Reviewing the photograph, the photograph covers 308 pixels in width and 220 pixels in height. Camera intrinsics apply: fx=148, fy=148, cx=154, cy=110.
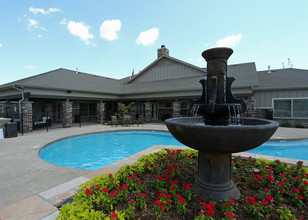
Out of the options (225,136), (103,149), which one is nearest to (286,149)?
(225,136)

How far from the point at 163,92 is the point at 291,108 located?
38.4 ft

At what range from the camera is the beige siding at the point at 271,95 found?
12945 mm

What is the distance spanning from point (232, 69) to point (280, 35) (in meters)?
7.93

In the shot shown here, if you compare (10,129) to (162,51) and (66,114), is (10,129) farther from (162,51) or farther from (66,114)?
(162,51)

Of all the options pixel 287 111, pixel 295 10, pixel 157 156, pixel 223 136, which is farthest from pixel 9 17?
pixel 287 111

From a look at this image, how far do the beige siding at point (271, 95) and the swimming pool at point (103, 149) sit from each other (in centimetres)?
654

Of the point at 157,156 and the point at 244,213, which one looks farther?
the point at 157,156

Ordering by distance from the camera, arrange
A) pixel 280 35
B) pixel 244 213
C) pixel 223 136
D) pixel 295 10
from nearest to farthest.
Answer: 1. pixel 223 136
2. pixel 244 213
3. pixel 295 10
4. pixel 280 35

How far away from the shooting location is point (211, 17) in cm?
958

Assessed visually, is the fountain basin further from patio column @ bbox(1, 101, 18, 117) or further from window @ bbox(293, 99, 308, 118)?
patio column @ bbox(1, 101, 18, 117)

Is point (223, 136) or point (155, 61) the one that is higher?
point (155, 61)

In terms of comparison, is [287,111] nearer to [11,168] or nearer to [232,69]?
[232,69]

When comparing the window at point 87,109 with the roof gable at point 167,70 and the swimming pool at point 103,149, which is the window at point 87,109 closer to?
the roof gable at point 167,70

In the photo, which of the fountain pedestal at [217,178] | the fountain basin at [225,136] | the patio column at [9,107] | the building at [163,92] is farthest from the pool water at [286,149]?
the patio column at [9,107]
